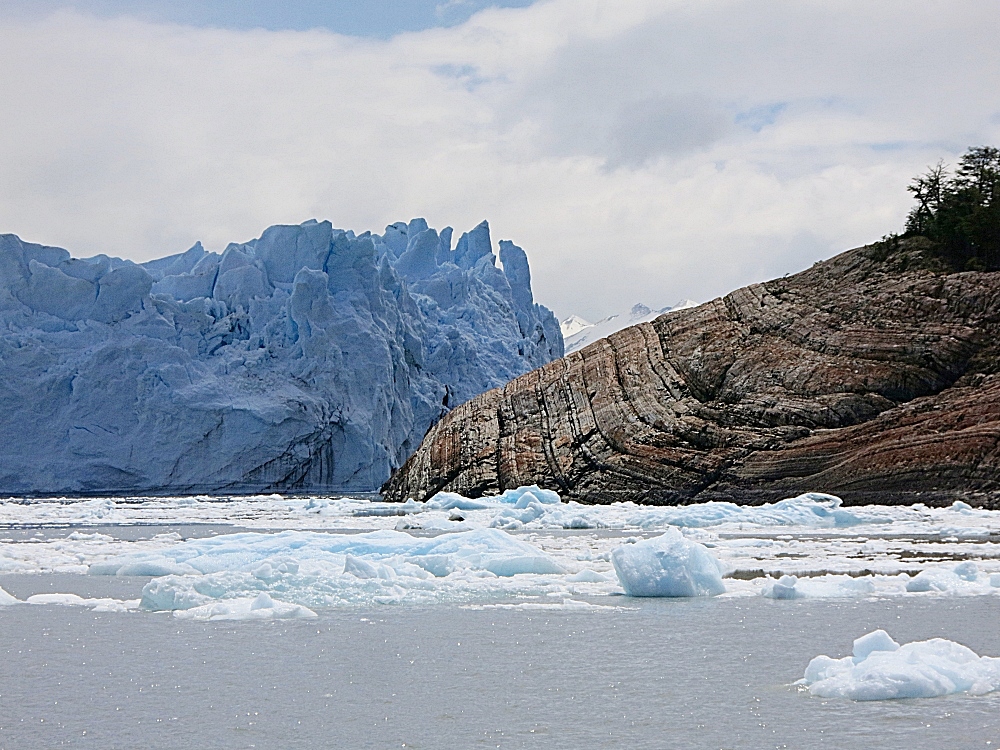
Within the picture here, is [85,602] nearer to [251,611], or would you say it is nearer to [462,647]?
[251,611]

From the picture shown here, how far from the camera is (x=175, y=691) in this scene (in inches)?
203

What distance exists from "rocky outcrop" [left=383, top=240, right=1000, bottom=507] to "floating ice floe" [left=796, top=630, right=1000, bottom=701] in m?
15.0

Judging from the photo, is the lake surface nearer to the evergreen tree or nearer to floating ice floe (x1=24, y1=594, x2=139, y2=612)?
floating ice floe (x1=24, y1=594, x2=139, y2=612)

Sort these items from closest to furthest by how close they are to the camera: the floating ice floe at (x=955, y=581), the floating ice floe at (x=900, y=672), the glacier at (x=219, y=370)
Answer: the floating ice floe at (x=900, y=672)
the floating ice floe at (x=955, y=581)
the glacier at (x=219, y=370)

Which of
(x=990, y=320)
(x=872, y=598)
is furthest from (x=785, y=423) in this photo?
(x=872, y=598)

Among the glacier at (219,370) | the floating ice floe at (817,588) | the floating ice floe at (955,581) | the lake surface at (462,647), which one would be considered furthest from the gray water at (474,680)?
the glacier at (219,370)

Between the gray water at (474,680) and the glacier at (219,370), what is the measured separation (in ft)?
96.1

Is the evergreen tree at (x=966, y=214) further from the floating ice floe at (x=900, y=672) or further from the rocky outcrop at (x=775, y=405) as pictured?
the floating ice floe at (x=900, y=672)

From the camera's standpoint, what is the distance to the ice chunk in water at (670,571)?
8430 mm

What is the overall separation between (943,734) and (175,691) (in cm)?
339

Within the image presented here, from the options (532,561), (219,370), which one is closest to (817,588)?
(532,561)

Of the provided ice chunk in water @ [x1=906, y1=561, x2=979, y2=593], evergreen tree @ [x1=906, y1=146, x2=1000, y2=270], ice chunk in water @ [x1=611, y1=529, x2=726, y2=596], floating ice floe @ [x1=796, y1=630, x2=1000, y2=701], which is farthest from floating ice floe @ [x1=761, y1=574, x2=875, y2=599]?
evergreen tree @ [x1=906, y1=146, x2=1000, y2=270]

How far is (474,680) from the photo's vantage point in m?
5.41

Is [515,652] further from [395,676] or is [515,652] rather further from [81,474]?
[81,474]
